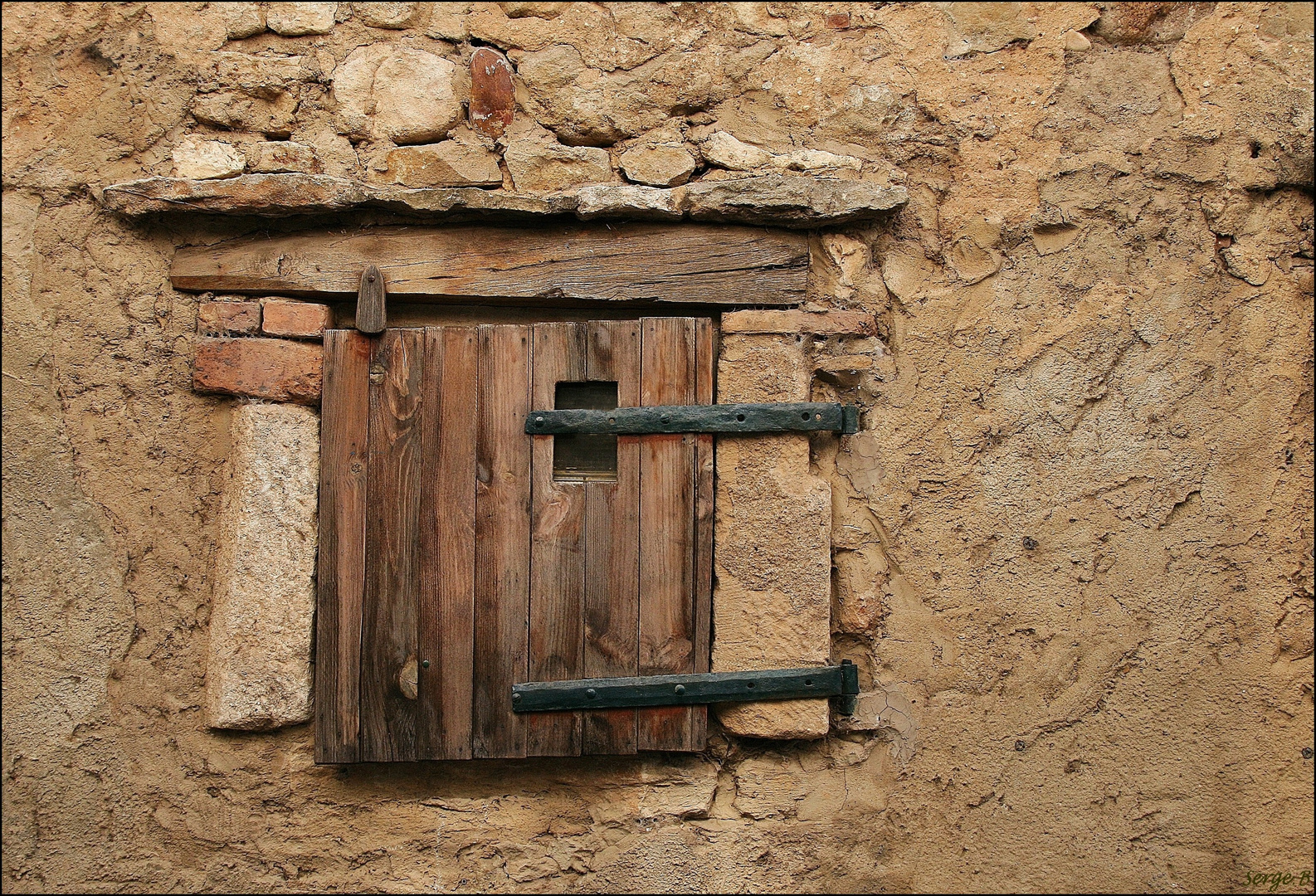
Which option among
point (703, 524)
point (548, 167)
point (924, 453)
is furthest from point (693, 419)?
point (548, 167)

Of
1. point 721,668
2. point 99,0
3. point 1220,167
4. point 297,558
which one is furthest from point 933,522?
point 99,0

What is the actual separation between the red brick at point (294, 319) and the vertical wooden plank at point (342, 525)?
61 millimetres

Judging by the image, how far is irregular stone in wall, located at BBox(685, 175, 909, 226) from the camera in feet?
6.05

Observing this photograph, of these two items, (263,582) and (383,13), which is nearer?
(263,582)

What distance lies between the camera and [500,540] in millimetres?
1853

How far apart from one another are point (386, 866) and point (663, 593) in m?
0.92

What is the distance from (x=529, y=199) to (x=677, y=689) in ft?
3.91

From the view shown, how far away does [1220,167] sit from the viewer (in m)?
1.92

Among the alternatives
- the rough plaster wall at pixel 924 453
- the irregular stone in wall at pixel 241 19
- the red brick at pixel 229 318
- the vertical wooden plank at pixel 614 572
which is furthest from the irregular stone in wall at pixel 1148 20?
the red brick at pixel 229 318

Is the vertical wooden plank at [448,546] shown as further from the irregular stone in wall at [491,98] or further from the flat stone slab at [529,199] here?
the irregular stone in wall at [491,98]

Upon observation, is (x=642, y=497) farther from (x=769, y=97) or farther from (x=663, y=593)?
(x=769, y=97)

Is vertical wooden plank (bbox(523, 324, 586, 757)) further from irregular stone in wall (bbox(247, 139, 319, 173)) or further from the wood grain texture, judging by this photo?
irregular stone in wall (bbox(247, 139, 319, 173))

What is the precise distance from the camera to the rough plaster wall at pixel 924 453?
183 cm

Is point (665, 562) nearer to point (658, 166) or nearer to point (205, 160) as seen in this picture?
point (658, 166)
